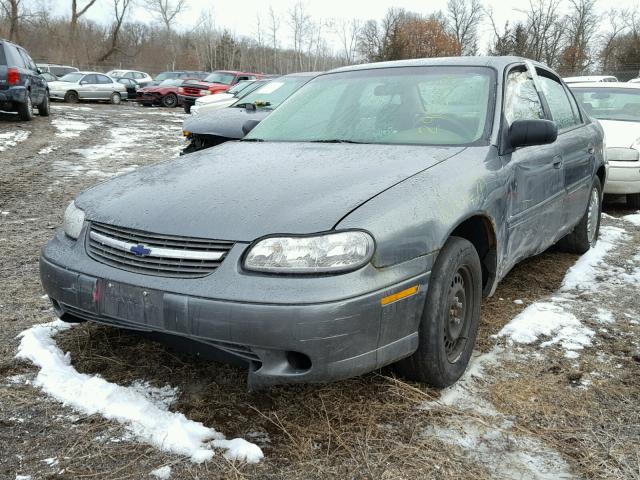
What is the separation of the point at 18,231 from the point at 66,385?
3287mm

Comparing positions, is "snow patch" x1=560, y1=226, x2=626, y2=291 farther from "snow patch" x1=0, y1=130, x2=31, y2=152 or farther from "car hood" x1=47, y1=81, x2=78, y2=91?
"car hood" x1=47, y1=81, x2=78, y2=91

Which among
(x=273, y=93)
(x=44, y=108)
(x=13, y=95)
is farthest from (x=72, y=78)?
(x=273, y=93)

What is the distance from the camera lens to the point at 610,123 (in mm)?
7480

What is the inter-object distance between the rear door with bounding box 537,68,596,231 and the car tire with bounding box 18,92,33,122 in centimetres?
1195

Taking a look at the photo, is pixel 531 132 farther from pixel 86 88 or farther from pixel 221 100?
pixel 86 88

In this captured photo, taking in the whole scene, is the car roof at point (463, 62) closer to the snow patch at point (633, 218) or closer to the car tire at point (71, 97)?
the snow patch at point (633, 218)

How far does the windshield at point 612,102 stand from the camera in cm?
778

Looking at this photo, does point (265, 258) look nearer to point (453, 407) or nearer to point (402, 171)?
point (402, 171)

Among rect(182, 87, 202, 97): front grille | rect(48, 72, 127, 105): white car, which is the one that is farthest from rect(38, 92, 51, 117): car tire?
rect(48, 72, 127, 105): white car

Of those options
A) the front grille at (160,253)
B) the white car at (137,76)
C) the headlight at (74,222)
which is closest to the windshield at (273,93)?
the headlight at (74,222)

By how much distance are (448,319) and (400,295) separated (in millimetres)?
464

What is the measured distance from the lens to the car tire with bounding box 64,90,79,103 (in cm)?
2481

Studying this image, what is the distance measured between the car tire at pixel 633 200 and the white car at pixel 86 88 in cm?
2290

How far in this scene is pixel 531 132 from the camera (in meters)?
3.13
